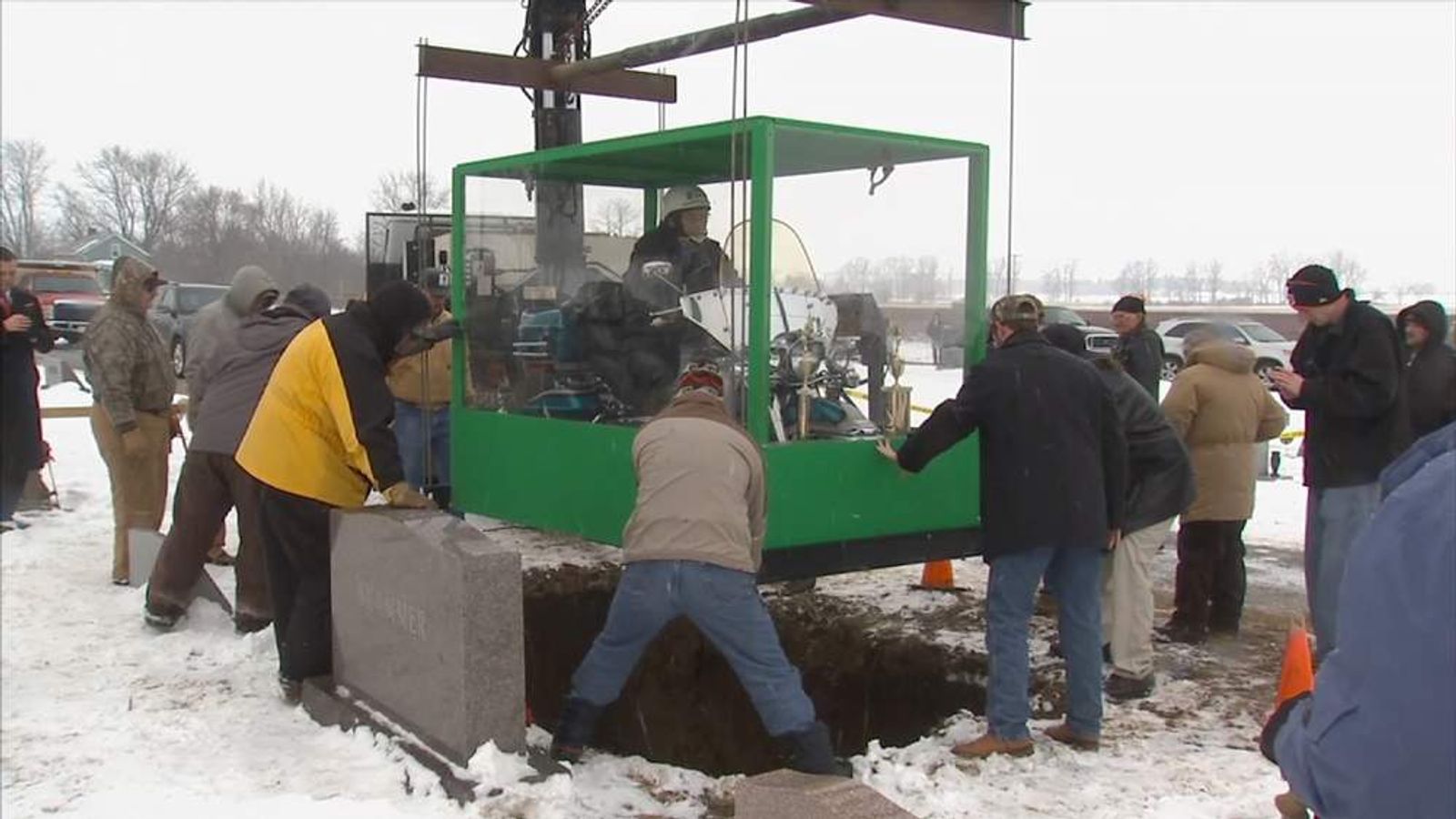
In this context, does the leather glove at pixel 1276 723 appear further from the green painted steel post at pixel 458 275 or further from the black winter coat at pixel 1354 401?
the green painted steel post at pixel 458 275

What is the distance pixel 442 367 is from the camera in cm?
793

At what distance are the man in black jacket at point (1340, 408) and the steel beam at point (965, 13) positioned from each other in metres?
1.67

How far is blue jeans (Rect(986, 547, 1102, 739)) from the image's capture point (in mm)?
4711

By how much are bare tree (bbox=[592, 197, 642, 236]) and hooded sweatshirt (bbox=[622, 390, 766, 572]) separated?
9.00ft

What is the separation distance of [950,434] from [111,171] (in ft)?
13.9

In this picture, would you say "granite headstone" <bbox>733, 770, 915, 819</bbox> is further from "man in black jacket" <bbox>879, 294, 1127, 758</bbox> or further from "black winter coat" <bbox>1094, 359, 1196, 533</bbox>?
"black winter coat" <bbox>1094, 359, 1196, 533</bbox>

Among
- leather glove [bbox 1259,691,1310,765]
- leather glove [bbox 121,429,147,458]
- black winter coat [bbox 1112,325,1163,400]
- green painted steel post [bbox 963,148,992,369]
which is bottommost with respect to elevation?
leather glove [bbox 121,429,147,458]

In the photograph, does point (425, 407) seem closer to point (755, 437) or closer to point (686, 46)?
point (686, 46)

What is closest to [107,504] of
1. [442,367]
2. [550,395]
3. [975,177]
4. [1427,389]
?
[442,367]

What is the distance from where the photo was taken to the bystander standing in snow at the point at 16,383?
21.4 ft

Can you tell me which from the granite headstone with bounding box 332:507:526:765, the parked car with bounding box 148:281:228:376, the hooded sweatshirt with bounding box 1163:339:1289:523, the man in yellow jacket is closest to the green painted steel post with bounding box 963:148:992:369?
the hooded sweatshirt with bounding box 1163:339:1289:523

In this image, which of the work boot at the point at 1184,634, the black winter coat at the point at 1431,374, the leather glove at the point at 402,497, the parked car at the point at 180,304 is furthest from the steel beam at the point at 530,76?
the parked car at the point at 180,304

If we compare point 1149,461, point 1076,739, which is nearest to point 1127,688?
point 1076,739

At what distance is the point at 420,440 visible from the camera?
8.19 metres
